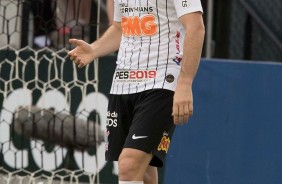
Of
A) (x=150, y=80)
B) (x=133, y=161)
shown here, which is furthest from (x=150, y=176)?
(x=150, y=80)

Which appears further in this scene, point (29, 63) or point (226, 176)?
point (29, 63)

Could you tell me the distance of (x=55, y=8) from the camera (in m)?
7.81

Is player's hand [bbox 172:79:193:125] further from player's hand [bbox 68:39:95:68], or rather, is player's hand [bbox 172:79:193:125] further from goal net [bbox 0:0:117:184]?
goal net [bbox 0:0:117:184]

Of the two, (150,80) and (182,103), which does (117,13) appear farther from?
(182,103)

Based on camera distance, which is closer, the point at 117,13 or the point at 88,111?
the point at 117,13

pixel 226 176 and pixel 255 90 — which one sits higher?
pixel 255 90

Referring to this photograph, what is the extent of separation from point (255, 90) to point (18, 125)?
2137 millimetres

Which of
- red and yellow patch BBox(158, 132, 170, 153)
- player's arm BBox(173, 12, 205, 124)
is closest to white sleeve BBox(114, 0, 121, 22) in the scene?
player's arm BBox(173, 12, 205, 124)

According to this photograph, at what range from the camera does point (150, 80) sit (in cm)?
504

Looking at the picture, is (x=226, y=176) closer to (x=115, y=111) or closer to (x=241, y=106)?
(x=241, y=106)

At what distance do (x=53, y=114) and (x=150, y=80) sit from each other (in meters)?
2.67

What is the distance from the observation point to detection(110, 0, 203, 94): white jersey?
5.03m

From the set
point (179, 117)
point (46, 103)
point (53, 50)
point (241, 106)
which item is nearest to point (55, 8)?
point (53, 50)

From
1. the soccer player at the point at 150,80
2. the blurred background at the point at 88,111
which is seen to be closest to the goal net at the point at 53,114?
the blurred background at the point at 88,111
